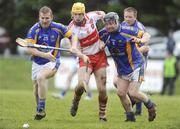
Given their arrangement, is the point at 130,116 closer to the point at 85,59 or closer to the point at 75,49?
the point at 85,59

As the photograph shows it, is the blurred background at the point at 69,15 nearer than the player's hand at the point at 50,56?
No

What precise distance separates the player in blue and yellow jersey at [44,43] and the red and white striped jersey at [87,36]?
0.23 meters

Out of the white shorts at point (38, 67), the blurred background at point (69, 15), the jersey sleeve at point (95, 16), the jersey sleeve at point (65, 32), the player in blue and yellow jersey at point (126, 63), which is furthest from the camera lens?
the blurred background at point (69, 15)

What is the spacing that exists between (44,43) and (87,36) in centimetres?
88

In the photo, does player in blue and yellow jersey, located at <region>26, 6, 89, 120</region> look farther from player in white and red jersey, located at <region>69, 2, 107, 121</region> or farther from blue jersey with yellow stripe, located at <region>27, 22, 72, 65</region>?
player in white and red jersey, located at <region>69, 2, 107, 121</region>

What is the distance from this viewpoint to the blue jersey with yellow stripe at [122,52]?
14.0 m

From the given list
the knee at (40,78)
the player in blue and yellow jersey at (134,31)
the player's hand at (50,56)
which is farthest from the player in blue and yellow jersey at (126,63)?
the knee at (40,78)

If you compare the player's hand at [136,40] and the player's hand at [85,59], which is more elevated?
the player's hand at [136,40]

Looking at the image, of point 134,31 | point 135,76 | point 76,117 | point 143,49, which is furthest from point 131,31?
point 76,117

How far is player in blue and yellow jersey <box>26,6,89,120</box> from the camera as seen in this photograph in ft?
46.5

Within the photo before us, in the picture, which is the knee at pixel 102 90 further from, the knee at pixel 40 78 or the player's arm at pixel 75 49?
the knee at pixel 40 78

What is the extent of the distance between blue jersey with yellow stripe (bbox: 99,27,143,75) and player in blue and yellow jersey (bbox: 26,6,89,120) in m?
0.68

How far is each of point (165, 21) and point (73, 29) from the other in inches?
1225

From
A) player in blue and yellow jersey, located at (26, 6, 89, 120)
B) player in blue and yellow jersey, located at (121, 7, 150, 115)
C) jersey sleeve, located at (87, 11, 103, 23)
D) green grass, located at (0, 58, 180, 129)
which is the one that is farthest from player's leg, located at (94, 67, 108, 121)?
jersey sleeve, located at (87, 11, 103, 23)
